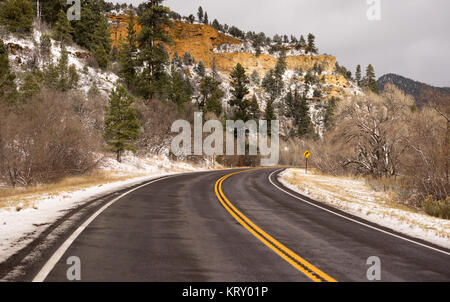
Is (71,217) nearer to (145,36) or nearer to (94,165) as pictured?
(94,165)

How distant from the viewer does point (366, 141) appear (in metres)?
26.5

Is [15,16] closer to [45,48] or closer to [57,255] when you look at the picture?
[45,48]

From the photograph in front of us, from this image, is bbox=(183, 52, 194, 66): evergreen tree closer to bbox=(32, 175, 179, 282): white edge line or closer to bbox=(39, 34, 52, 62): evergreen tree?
bbox=(39, 34, 52, 62): evergreen tree

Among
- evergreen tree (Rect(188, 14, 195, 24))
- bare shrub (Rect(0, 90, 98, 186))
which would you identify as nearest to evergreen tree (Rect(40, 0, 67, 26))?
bare shrub (Rect(0, 90, 98, 186))

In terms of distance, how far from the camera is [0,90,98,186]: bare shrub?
15750mm

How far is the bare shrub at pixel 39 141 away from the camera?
15.8 meters

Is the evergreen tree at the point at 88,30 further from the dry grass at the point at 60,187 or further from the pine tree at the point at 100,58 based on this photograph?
the dry grass at the point at 60,187

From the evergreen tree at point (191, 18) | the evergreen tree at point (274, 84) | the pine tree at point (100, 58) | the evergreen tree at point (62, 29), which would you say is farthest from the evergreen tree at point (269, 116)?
the evergreen tree at point (191, 18)

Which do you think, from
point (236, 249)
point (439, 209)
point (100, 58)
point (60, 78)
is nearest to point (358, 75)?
point (100, 58)

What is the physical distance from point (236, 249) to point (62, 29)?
51544mm

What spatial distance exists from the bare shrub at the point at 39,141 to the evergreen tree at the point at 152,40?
17.6m

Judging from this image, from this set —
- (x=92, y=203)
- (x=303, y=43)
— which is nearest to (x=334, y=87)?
(x=303, y=43)

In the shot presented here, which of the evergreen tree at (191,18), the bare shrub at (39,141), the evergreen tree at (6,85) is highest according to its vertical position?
the evergreen tree at (191,18)

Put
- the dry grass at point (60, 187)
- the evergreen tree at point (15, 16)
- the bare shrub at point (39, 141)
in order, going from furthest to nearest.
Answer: the evergreen tree at point (15, 16) < the bare shrub at point (39, 141) < the dry grass at point (60, 187)
